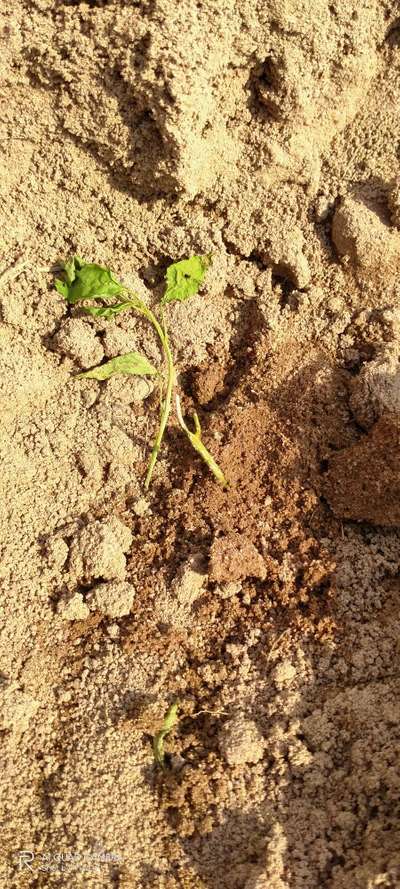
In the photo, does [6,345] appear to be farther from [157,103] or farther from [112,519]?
[157,103]

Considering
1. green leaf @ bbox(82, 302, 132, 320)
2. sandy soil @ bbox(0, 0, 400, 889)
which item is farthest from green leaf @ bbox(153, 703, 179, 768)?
green leaf @ bbox(82, 302, 132, 320)

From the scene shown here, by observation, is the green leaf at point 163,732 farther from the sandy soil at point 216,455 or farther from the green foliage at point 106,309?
the green foliage at point 106,309

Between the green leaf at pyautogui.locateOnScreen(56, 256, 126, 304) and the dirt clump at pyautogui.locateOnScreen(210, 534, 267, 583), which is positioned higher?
the green leaf at pyautogui.locateOnScreen(56, 256, 126, 304)

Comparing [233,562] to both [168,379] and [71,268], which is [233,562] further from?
[71,268]

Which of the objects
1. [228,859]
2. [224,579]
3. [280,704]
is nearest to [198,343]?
[224,579]

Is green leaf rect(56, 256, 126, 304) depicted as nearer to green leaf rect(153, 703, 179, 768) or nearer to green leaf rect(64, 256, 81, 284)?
green leaf rect(64, 256, 81, 284)

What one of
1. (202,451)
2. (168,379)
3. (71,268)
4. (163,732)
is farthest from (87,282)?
(163,732)
